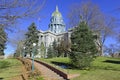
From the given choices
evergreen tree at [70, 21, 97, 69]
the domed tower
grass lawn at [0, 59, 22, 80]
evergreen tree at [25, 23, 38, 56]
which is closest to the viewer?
grass lawn at [0, 59, 22, 80]

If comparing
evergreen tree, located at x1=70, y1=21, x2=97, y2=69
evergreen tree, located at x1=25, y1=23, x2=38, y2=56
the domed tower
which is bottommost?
evergreen tree, located at x1=70, y1=21, x2=97, y2=69

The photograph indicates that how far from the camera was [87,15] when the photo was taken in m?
45.6

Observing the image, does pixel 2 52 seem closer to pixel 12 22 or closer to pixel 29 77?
pixel 29 77

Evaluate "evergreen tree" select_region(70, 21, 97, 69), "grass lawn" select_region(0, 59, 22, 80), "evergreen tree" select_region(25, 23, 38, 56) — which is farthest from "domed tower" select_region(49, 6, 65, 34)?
"evergreen tree" select_region(70, 21, 97, 69)

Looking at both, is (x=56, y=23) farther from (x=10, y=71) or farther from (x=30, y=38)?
(x=10, y=71)

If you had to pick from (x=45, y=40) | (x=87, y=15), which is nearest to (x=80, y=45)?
(x=87, y=15)

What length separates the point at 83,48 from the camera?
19.6 m

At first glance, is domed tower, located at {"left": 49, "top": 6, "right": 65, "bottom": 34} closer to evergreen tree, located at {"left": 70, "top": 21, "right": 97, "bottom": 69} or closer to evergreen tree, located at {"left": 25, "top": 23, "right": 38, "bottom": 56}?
evergreen tree, located at {"left": 25, "top": 23, "right": 38, "bottom": 56}

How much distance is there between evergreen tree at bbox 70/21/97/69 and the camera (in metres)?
19.4

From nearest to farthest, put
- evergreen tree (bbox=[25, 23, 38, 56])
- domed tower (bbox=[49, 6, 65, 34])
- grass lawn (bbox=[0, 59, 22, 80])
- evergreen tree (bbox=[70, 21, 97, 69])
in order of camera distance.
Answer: grass lawn (bbox=[0, 59, 22, 80])
evergreen tree (bbox=[70, 21, 97, 69])
evergreen tree (bbox=[25, 23, 38, 56])
domed tower (bbox=[49, 6, 65, 34])

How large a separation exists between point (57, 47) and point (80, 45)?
39.5m

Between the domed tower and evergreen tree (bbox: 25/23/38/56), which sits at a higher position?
the domed tower

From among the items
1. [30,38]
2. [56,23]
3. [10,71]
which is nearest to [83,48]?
[10,71]

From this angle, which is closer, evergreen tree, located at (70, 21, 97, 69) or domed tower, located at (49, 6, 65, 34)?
evergreen tree, located at (70, 21, 97, 69)
